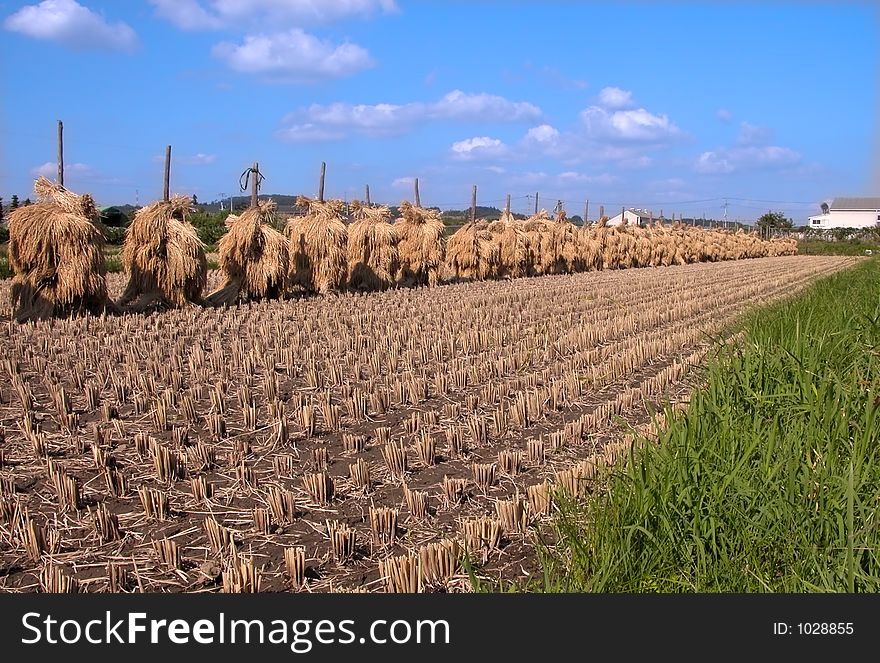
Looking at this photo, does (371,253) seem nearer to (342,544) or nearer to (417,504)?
(417,504)

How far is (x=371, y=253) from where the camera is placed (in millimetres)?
18266

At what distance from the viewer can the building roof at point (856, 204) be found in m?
95.2

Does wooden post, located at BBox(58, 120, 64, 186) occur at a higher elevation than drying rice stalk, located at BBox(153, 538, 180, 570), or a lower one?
higher

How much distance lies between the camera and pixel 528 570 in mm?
3686

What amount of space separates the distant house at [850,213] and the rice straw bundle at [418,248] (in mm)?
85901

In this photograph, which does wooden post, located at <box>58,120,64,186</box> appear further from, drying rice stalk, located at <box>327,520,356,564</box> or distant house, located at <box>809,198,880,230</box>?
distant house, located at <box>809,198,880,230</box>

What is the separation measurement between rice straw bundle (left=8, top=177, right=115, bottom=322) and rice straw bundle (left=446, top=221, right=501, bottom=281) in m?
12.9

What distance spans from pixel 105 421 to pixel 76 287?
5828mm

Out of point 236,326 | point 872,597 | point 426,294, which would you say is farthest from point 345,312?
point 872,597

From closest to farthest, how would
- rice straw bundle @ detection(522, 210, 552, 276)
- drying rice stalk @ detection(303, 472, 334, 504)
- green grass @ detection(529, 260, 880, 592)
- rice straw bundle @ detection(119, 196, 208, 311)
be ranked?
green grass @ detection(529, 260, 880, 592), drying rice stalk @ detection(303, 472, 334, 504), rice straw bundle @ detection(119, 196, 208, 311), rice straw bundle @ detection(522, 210, 552, 276)

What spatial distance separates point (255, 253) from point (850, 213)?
100261 millimetres

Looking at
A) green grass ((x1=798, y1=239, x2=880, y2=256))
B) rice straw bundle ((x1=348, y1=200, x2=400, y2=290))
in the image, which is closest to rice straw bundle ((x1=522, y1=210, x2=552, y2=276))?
rice straw bundle ((x1=348, y1=200, x2=400, y2=290))

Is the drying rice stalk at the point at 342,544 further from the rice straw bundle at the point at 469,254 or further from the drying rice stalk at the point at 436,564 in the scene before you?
the rice straw bundle at the point at 469,254

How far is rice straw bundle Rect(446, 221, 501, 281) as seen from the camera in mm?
22906
